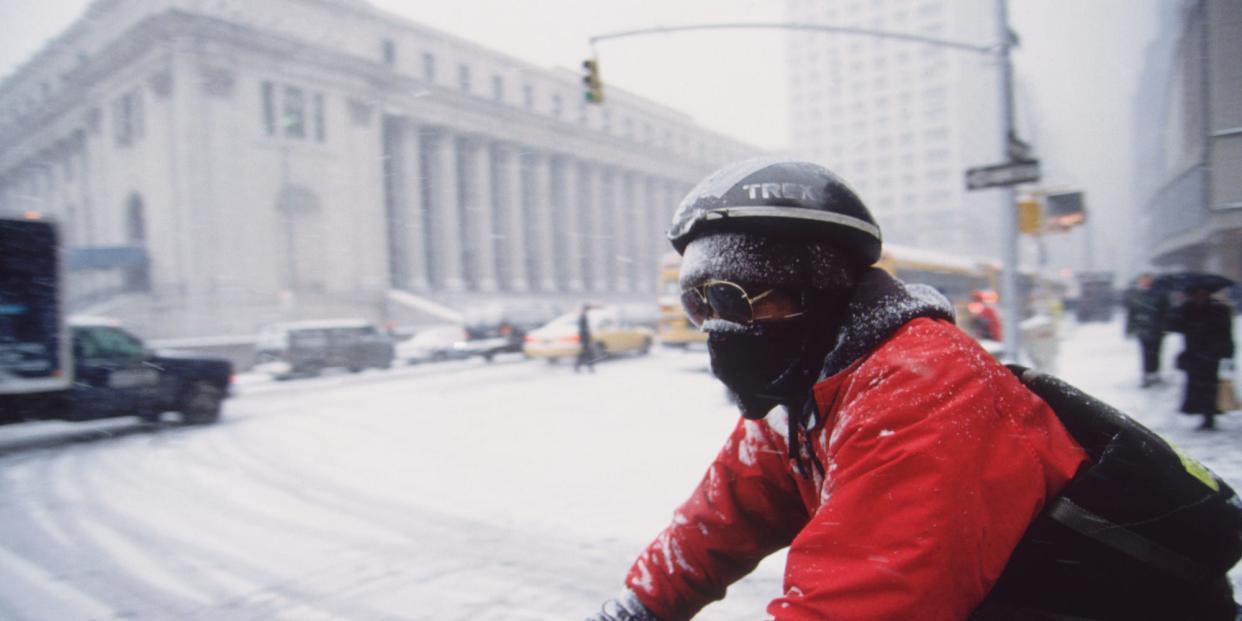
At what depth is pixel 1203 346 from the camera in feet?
20.5

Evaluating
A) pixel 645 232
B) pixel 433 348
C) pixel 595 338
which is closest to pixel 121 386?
pixel 595 338

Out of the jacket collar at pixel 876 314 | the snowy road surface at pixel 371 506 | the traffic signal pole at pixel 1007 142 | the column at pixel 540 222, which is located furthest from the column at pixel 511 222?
the jacket collar at pixel 876 314

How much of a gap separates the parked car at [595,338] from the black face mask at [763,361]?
16.1 metres

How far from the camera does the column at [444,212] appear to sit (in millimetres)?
49688

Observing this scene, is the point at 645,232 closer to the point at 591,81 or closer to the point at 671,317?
the point at 671,317

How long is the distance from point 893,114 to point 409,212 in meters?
54.0

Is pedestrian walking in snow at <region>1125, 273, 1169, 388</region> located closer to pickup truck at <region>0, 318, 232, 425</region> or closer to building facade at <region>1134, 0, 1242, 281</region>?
building facade at <region>1134, 0, 1242, 281</region>

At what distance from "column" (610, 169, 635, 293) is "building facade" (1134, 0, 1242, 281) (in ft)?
193

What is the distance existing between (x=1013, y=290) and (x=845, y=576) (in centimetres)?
904

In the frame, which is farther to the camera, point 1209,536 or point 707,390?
point 707,390

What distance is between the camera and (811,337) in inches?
53.6

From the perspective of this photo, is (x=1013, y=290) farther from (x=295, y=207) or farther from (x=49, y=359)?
(x=295, y=207)

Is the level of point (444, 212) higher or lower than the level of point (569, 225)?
higher

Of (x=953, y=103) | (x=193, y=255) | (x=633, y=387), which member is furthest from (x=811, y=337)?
(x=953, y=103)
